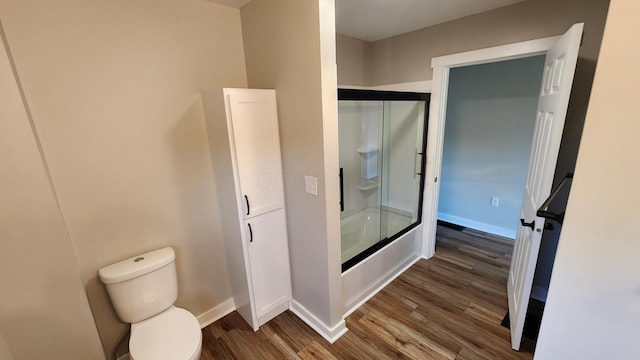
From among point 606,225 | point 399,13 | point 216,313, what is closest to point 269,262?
point 216,313

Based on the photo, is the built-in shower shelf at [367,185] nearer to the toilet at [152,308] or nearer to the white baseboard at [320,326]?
the white baseboard at [320,326]

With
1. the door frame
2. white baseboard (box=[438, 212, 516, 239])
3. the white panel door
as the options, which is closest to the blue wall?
white baseboard (box=[438, 212, 516, 239])

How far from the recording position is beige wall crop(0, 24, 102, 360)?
1.14 meters

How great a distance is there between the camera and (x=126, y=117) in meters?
1.57

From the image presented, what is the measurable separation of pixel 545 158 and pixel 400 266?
165 centimetres

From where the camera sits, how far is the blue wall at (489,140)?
2.96m

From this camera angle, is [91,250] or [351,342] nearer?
[91,250]

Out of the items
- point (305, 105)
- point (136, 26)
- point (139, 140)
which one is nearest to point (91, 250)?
point (139, 140)

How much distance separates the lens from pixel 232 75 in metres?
1.93

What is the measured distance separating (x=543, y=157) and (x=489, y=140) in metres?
1.92

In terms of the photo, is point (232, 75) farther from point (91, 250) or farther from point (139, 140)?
point (91, 250)

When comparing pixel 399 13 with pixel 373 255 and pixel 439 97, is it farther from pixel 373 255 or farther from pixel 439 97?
pixel 373 255

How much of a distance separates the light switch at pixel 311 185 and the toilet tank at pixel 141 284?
996 millimetres

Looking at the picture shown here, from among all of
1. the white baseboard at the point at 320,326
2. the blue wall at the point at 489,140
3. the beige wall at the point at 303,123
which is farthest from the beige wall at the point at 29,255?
the blue wall at the point at 489,140
